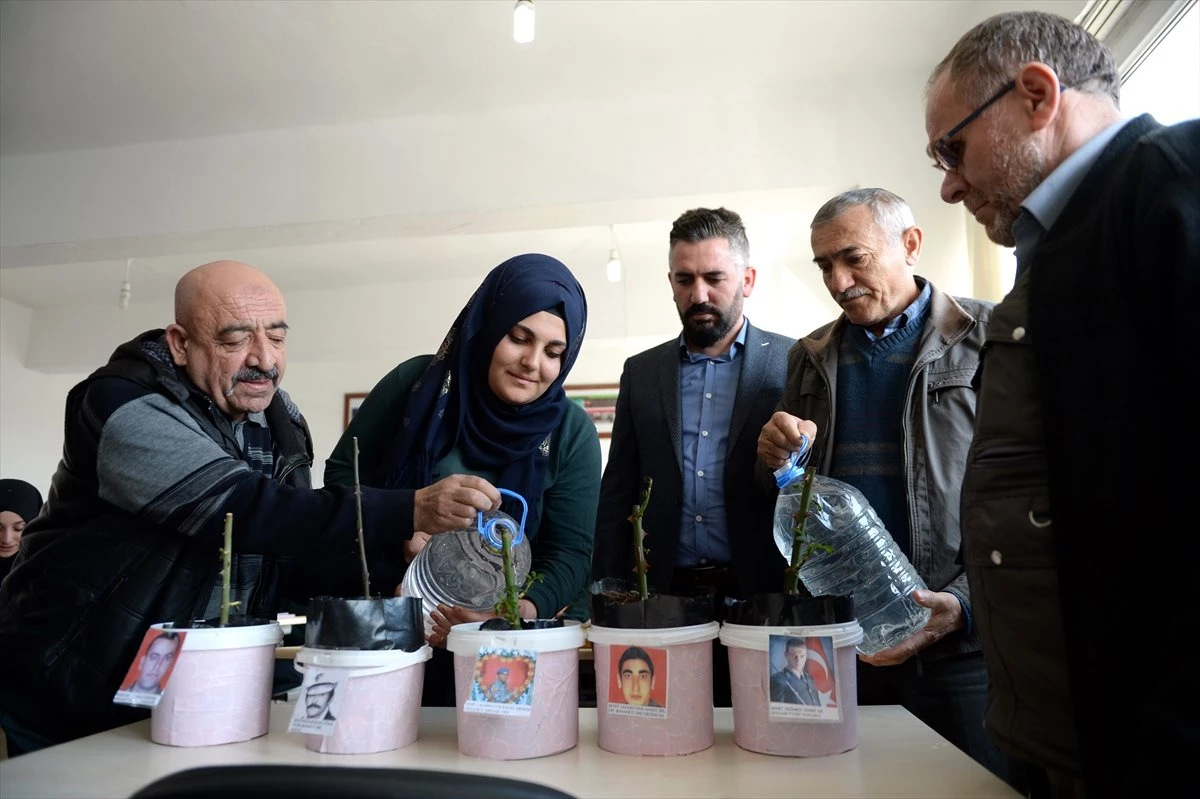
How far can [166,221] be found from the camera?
14.4ft

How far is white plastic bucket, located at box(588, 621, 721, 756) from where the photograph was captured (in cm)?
101

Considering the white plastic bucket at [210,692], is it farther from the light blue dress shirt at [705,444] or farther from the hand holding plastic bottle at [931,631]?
the light blue dress shirt at [705,444]

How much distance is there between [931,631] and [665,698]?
1.81 feet

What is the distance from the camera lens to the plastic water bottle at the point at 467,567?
136 centimetres

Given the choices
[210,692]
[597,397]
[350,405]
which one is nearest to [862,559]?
[210,692]

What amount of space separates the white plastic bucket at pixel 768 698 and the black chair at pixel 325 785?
0.53m

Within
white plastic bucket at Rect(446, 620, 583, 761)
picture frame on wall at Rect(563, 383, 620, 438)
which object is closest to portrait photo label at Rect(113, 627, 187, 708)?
white plastic bucket at Rect(446, 620, 583, 761)

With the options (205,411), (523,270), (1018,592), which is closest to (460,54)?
(523,270)

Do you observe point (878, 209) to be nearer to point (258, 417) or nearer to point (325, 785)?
point (258, 417)

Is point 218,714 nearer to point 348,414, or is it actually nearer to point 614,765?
point 614,765

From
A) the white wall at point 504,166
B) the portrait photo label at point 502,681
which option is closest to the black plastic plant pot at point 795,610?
the portrait photo label at point 502,681

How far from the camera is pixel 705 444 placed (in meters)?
2.06

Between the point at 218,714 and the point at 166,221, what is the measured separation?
13.0ft

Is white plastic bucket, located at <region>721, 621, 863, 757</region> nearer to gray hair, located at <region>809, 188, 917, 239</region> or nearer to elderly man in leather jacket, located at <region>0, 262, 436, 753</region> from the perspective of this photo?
elderly man in leather jacket, located at <region>0, 262, 436, 753</region>
